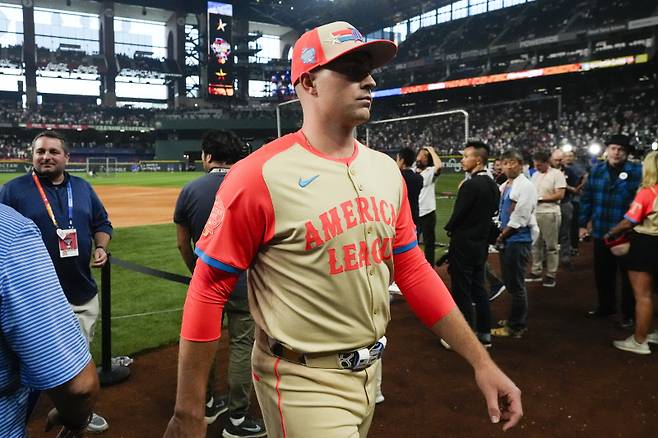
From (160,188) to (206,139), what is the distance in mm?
26881

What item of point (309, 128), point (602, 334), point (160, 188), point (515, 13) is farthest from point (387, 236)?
point (515, 13)

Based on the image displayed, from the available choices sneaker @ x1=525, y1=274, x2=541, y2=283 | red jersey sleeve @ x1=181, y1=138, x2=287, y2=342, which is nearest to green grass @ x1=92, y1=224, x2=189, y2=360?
red jersey sleeve @ x1=181, y1=138, x2=287, y2=342

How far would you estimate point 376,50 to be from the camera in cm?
194

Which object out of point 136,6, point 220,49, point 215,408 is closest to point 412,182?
point 215,408

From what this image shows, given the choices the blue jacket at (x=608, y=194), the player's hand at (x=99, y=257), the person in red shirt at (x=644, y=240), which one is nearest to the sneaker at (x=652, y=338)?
the person in red shirt at (x=644, y=240)

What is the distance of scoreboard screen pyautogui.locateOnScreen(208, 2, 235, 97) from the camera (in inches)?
2633

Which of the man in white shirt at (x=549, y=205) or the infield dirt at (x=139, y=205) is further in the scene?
the infield dirt at (x=139, y=205)

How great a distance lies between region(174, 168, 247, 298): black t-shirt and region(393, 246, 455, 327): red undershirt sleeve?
6.78ft

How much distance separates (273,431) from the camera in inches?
75.9

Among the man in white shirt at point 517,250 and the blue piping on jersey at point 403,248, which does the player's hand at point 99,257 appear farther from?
the man in white shirt at point 517,250

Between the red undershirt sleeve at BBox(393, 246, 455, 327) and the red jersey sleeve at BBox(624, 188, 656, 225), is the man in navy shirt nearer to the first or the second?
the red undershirt sleeve at BBox(393, 246, 455, 327)

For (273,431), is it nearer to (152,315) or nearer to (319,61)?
(319,61)

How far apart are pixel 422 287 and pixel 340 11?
66341mm

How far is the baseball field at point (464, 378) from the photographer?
4016 mm
